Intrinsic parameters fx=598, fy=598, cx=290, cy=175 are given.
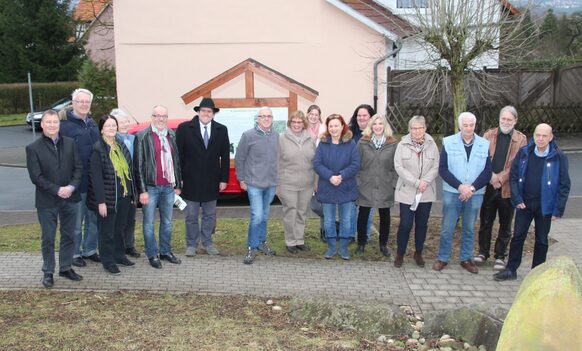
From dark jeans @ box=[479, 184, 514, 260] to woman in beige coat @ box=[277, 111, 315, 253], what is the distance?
6.80ft

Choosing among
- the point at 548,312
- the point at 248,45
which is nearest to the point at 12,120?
the point at 248,45

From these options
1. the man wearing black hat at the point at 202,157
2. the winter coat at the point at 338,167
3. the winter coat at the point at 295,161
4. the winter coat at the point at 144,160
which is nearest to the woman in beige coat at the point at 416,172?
the winter coat at the point at 338,167

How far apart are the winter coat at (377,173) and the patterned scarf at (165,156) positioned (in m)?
2.20

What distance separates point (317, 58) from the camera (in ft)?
58.9

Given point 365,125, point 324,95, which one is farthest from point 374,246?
point 324,95

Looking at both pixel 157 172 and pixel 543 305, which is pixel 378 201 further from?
pixel 543 305

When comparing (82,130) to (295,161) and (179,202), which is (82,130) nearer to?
(179,202)

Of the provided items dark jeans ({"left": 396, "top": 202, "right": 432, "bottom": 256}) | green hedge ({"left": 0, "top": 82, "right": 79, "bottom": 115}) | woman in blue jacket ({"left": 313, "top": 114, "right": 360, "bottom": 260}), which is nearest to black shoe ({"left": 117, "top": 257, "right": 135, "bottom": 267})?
woman in blue jacket ({"left": 313, "top": 114, "right": 360, "bottom": 260})

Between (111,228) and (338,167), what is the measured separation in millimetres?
2608

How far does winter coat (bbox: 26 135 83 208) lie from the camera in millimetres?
5750

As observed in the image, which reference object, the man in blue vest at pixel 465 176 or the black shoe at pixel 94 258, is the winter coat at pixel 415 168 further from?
the black shoe at pixel 94 258

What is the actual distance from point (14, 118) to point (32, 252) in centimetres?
2916

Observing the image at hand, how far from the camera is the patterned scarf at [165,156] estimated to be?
6.53 meters

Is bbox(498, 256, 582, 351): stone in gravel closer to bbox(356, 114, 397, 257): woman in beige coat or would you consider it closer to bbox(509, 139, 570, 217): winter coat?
bbox(509, 139, 570, 217): winter coat
